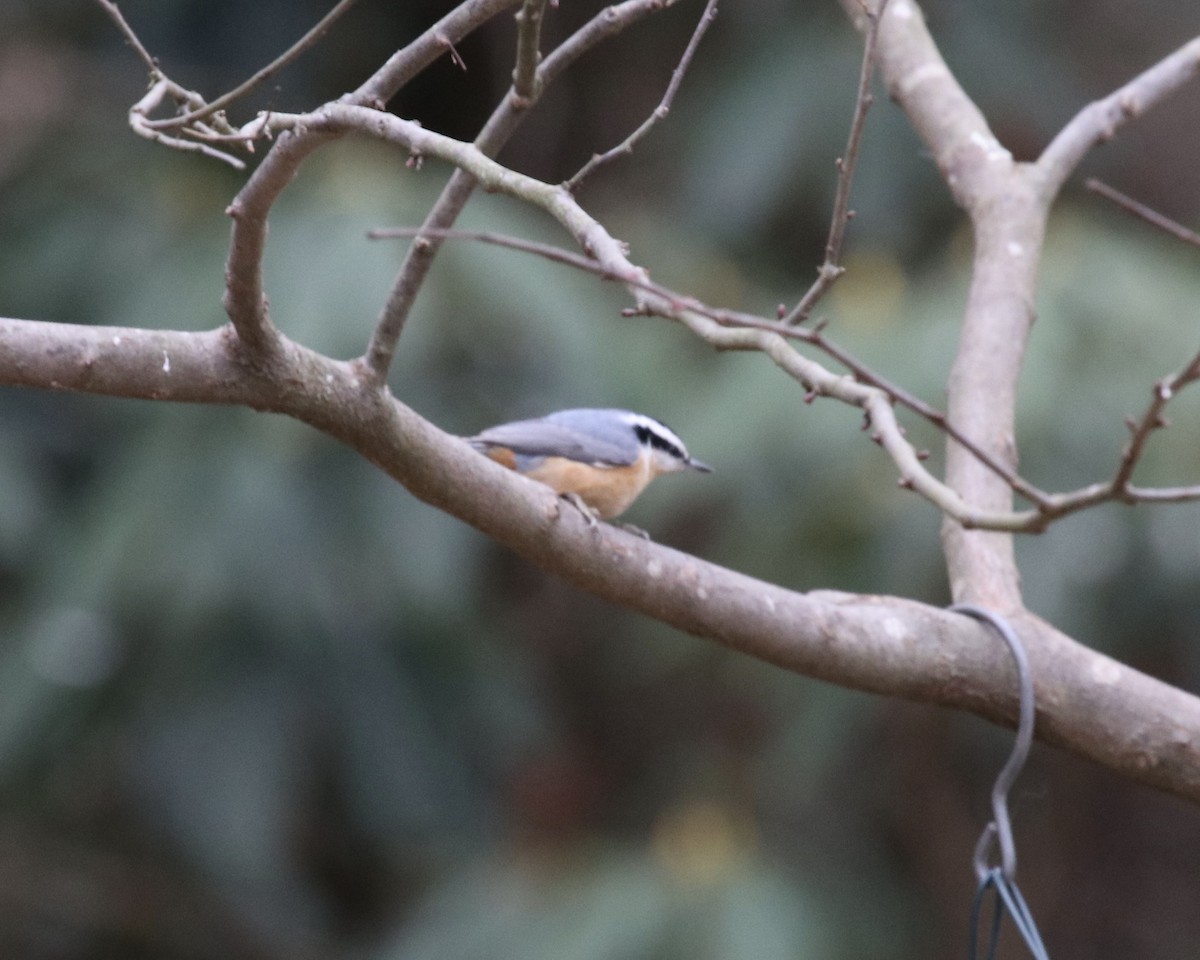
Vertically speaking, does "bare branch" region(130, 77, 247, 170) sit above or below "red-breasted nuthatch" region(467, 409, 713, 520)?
below

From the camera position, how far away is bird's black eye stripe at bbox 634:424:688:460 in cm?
332

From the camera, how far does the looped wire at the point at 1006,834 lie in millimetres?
2001

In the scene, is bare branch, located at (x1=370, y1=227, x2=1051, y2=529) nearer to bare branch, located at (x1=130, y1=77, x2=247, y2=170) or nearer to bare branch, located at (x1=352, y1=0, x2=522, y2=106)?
bare branch, located at (x1=352, y1=0, x2=522, y2=106)

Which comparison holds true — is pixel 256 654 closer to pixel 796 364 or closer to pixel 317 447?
pixel 317 447

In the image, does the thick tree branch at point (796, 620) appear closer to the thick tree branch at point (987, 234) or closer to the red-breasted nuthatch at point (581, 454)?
the thick tree branch at point (987, 234)

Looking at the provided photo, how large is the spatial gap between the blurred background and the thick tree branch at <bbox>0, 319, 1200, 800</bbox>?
1.52 m

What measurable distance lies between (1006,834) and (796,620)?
1.35ft

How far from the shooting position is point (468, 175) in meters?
1.96

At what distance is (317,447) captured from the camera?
4.53 m

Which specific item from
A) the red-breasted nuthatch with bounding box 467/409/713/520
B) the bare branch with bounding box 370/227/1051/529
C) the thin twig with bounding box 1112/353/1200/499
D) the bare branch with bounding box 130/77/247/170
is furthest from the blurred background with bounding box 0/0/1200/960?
the thin twig with bounding box 1112/353/1200/499

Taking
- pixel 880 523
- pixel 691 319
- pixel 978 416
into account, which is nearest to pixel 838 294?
pixel 880 523

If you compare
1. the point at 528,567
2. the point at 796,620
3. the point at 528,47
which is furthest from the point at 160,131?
the point at 528,567

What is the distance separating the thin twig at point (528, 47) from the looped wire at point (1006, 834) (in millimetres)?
1041

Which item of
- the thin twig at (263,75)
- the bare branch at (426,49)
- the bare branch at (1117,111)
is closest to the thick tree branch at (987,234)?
the bare branch at (1117,111)
